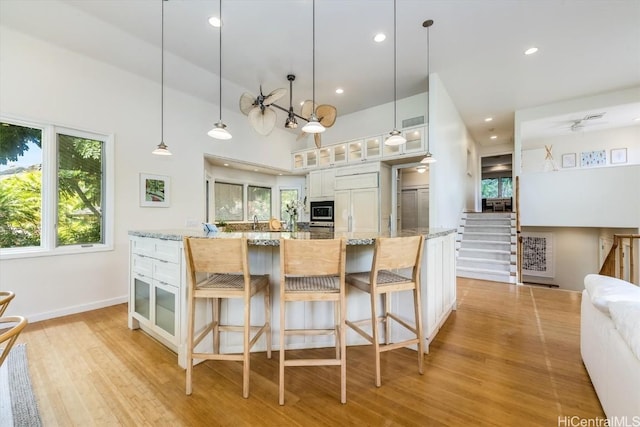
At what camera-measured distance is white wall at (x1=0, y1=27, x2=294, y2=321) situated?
2908mm

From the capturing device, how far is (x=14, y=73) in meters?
2.86

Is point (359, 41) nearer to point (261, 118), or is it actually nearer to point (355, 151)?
point (261, 118)

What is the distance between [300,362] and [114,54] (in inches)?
173

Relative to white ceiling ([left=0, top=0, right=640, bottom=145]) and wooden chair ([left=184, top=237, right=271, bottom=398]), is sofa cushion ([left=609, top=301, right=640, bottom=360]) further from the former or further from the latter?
white ceiling ([left=0, top=0, right=640, bottom=145])

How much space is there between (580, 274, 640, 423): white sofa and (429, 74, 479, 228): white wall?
2.50m

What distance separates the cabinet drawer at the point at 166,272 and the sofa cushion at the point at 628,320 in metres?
2.72

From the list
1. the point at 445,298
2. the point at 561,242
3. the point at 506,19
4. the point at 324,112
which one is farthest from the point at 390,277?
the point at 561,242

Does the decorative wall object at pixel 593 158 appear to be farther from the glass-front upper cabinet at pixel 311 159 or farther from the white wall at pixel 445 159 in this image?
the glass-front upper cabinet at pixel 311 159

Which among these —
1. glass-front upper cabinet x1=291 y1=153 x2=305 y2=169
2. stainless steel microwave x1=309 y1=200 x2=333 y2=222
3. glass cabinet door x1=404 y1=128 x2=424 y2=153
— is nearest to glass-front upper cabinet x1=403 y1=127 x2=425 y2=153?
glass cabinet door x1=404 y1=128 x2=424 y2=153

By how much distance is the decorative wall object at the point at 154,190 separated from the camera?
12.7 ft

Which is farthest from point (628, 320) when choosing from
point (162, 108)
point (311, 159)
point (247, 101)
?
point (311, 159)

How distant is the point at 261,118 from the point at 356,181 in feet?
9.26

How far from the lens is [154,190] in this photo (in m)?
4.02

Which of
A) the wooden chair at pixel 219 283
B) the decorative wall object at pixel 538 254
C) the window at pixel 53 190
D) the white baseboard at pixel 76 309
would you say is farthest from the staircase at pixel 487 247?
the window at pixel 53 190
